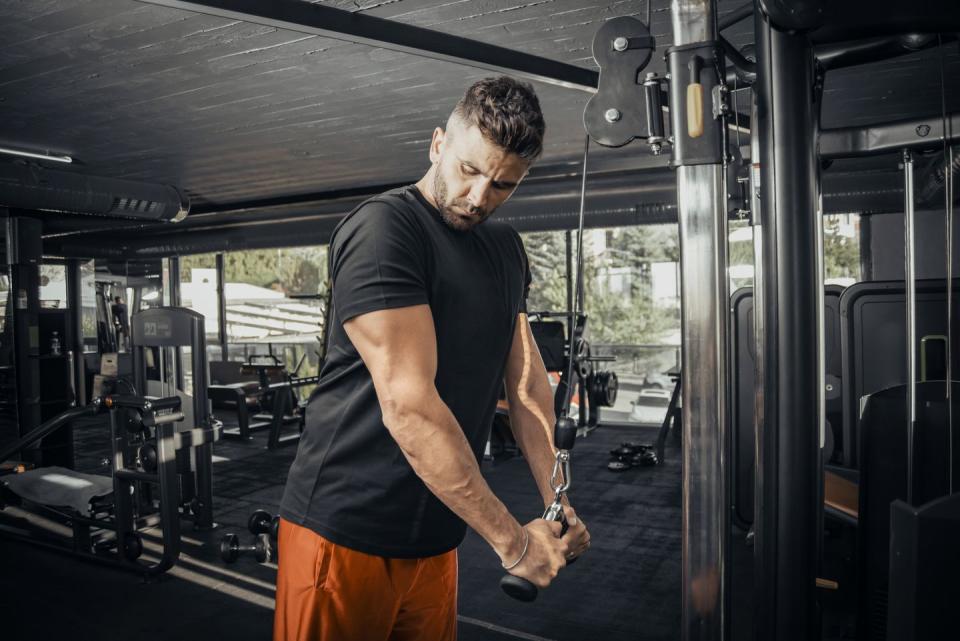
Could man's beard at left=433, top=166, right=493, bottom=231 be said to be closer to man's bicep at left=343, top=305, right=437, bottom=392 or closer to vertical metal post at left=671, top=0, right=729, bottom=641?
man's bicep at left=343, top=305, right=437, bottom=392

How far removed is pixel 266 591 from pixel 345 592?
2120 millimetres

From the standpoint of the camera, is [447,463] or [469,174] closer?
[447,463]

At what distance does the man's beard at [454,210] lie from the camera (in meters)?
1.21

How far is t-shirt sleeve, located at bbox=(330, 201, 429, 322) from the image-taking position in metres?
1.07

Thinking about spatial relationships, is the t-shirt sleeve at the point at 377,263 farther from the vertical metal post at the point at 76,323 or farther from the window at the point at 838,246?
the vertical metal post at the point at 76,323

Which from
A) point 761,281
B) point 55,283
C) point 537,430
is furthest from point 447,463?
point 55,283

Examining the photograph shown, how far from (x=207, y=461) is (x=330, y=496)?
3098mm

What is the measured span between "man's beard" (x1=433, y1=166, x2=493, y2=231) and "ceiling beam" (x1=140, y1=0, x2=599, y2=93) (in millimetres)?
1072

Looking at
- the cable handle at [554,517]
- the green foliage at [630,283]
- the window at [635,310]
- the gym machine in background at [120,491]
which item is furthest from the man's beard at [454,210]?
the green foliage at [630,283]

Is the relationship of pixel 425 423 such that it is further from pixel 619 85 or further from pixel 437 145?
pixel 619 85

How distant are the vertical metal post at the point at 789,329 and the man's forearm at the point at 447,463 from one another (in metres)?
0.52

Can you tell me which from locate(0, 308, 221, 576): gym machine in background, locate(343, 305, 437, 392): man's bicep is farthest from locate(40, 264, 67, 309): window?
locate(343, 305, 437, 392): man's bicep

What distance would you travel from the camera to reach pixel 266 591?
3117mm

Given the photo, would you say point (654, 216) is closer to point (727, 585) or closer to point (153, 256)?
point (727, 585)
